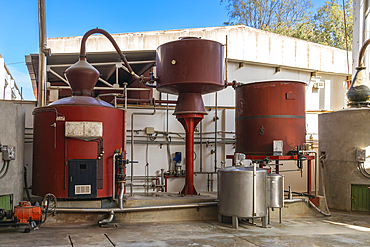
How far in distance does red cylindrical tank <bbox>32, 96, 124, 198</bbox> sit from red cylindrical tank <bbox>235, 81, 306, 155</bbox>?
4080 millimetres

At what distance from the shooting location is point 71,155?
8398 millimetres

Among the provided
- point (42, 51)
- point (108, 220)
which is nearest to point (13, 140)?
point (108, 220)

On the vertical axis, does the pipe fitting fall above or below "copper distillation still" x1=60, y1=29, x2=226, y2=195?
below

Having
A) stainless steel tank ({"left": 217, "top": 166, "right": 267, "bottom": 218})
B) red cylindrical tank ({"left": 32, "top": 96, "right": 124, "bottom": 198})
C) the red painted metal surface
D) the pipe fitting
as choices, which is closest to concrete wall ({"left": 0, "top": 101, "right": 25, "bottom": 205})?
red cylindrical tank ({"left": 32, "top": 96, "right": 124, "bottom": 198})

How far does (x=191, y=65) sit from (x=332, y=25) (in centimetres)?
2934

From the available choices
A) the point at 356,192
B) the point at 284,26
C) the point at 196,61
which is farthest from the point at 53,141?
the point at 284,26

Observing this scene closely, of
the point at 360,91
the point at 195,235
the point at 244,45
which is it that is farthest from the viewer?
the point at 244,45

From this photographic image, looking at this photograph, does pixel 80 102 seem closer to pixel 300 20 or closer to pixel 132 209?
pixel 132 209

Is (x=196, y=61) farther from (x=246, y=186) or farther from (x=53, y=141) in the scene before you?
(x=53, y=141)

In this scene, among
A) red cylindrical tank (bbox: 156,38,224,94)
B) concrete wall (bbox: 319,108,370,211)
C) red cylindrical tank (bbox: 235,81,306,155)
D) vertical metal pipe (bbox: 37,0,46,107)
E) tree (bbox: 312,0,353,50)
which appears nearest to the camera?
red cylindrical tank (bbox: 156,38,224,94)

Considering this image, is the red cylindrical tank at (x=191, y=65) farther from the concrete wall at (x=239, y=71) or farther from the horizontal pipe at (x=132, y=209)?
the horizontal pipe at (x=132, y=209)

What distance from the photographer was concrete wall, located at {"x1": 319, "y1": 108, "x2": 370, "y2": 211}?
10031mm

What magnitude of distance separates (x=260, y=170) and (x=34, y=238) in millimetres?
5041

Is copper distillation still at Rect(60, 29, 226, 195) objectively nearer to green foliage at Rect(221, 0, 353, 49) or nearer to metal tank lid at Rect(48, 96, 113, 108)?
metal tank lid at Rect(48, 96, 113, 108)
